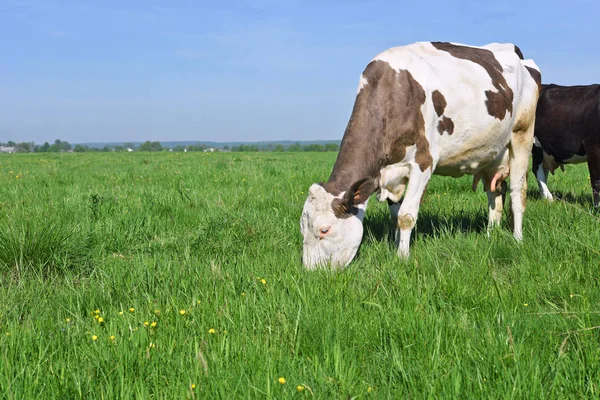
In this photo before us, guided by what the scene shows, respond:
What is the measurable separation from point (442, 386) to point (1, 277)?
359 centimetres

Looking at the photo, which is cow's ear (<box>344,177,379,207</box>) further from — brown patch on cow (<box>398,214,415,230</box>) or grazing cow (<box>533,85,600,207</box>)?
grazing cow (<box>533,85,600,207</box>)

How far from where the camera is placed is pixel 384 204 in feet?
26.8

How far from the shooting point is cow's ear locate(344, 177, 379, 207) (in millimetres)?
4746

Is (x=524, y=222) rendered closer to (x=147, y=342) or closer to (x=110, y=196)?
(x=147, y=342)

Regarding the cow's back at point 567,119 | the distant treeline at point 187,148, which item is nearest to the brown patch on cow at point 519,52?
the cow's back at point 567,119

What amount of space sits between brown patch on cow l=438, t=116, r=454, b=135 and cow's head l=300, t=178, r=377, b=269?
1.16 meters

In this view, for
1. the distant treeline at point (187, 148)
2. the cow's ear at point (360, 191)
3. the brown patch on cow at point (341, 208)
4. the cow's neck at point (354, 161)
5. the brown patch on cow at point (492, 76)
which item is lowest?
the brown patch on cow at point (341, 208)

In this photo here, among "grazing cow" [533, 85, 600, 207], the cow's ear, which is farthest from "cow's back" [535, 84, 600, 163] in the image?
the cow's ear

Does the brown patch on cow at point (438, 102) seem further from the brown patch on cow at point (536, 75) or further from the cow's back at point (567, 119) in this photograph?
the cow's back at point (567, 119)

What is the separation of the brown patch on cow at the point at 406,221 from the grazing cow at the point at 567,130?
4.33 metres

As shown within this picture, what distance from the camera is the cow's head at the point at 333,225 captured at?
475cm

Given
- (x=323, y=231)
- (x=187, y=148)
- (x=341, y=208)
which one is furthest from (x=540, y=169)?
(x=187, y=148)

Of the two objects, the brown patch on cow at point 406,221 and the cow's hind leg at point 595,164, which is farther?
the cow's hind leg at point 595,164

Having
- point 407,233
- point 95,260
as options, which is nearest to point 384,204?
point 407,233
